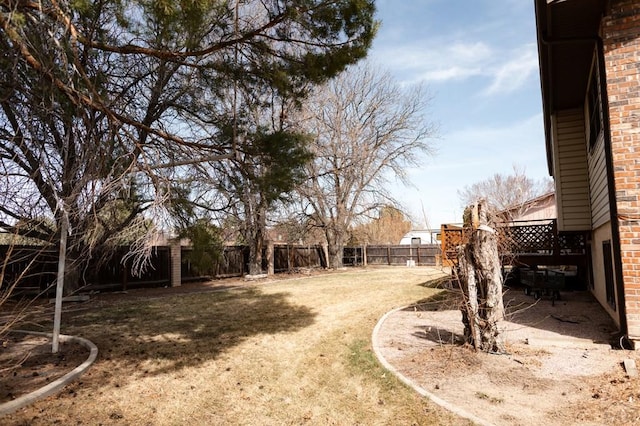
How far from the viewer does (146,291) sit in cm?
1348

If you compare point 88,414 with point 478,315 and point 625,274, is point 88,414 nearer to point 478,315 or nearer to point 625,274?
point 478,315

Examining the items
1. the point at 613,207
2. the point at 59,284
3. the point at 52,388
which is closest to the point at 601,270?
the point at 613,207

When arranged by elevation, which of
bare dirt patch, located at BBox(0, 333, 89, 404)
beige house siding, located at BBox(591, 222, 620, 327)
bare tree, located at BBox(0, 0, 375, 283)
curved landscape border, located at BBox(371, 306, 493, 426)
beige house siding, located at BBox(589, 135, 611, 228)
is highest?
bare tree, located at BBox(0, 0, 375, 283)

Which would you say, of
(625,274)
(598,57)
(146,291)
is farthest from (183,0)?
(146,291)

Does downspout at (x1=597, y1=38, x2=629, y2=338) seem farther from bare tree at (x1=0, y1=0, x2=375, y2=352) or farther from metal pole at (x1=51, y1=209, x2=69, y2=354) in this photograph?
metal pole at (x1=51, y1=209, x2=69, y2=354)

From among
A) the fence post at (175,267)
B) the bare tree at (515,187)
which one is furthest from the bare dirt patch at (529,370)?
the bare tree at (515,187)

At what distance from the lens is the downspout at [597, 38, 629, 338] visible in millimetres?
5094

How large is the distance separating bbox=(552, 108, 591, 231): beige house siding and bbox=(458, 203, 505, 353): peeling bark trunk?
14.9 feet

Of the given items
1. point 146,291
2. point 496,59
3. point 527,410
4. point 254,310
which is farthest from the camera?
point 146,291

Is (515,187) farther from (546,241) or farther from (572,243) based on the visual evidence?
(546,241)

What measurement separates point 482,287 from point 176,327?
18.3 ft

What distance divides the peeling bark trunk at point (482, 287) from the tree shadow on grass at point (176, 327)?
3.39m

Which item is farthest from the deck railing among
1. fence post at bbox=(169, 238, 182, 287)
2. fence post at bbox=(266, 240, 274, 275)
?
fence post at bbox=(169, 238, 182, 287)

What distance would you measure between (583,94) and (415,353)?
6.89 metres
